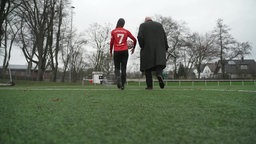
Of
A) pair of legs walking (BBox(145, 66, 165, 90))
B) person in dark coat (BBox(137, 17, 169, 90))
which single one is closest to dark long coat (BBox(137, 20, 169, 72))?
person in dark coat (BBox(137, 17, 169, 90))

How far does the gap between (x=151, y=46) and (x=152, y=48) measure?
6cm

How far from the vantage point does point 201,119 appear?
7.63ft

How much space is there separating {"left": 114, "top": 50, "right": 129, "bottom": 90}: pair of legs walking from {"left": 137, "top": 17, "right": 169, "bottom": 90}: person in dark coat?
1.90 ft

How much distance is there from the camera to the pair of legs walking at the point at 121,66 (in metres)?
7.43

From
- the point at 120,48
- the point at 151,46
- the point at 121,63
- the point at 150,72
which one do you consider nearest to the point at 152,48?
the point at 151,46

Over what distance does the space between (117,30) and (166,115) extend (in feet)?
17.2

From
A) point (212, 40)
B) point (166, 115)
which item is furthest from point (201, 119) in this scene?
point (212, 40)

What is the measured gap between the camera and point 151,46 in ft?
23.2

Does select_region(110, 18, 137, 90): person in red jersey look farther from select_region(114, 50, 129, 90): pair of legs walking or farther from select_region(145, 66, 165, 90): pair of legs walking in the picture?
select_region(145, 66, 165, 90): pair of legs walking

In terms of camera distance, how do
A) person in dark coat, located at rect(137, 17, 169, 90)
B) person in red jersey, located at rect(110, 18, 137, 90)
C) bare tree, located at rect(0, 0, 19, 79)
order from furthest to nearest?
bare tree, located at rect(0, 0, 19, 79), person in red jersey, located at rect(110, 18, 137, 90), person in dark coat, located at rect(137, 17, 169, 90)

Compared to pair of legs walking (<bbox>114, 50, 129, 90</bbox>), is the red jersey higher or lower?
higher

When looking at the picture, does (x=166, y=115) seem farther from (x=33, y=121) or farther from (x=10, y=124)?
(x=10, y=124)

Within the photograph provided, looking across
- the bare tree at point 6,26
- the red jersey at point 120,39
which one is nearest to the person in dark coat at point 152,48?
the red jersey at point 120,39

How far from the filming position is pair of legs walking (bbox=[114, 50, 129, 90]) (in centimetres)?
743
